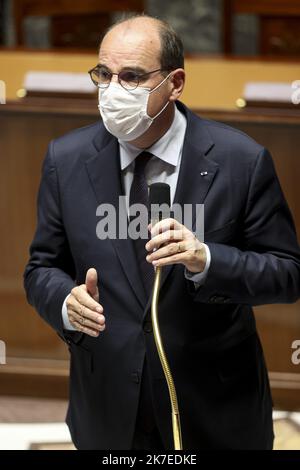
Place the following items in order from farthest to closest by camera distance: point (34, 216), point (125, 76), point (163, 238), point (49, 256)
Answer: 1. point (34, 216)
2. point (49, 256)
3. point (125, 76)
4. point (163, 238)

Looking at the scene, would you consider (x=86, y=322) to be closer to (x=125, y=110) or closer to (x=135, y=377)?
(x=135, y=377)

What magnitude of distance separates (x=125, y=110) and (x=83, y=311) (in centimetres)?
33

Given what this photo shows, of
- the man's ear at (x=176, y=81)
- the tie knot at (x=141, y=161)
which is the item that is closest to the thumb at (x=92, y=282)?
the tie knot at (x=141, y=161)

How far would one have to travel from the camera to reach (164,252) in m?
1.32

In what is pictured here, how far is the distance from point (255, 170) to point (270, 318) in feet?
4.04

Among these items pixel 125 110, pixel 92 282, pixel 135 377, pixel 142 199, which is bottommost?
pixel 135 377

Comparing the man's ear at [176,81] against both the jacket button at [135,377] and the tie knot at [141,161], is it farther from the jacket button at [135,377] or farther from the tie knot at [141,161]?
the jacket button at [135,377]

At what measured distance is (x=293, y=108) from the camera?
106 inches

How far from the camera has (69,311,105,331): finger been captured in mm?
1417

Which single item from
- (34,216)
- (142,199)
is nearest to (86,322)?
(142,199)

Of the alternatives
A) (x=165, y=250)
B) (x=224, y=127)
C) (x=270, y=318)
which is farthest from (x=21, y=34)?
(x=165, y=250)

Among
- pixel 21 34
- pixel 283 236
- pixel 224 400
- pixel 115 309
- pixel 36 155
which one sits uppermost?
pixel 21 34

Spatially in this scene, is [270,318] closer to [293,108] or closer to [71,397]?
[293,108]

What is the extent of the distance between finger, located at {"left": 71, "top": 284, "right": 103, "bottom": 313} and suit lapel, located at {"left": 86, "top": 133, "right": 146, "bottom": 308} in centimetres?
14
